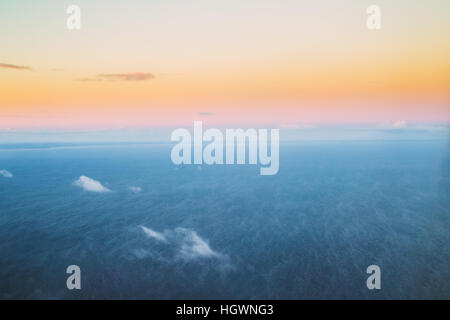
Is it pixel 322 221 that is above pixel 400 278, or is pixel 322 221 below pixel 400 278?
above

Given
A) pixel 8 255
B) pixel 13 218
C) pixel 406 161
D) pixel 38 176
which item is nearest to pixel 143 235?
pixel 8 255

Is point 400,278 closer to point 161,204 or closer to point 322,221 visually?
point 322,221

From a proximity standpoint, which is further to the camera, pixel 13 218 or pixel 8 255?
pixel 13 218

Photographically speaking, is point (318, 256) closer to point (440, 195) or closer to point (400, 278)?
point (400, 278)

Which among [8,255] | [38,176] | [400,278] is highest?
[38,176]

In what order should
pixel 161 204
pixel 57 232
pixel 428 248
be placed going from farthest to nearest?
1. pixel 161 204
2. pixel 57 232
3. pixel 428 248
